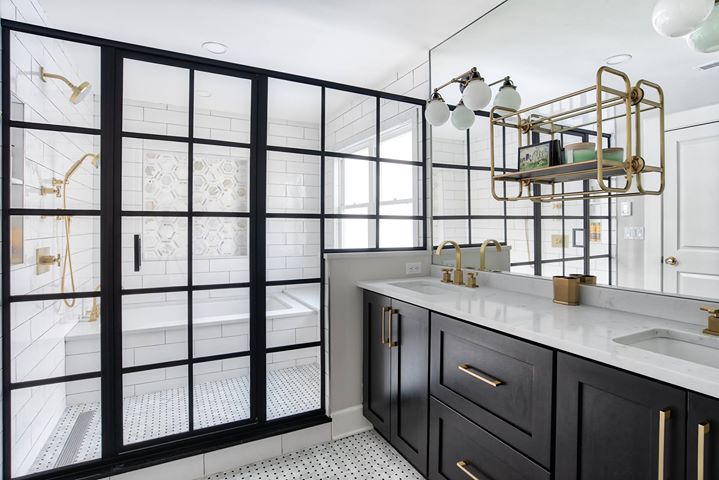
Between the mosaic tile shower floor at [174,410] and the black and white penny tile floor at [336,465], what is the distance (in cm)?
25

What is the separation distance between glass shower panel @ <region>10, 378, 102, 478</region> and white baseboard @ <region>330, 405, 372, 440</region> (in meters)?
1.24

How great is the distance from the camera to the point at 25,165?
66.1 inches

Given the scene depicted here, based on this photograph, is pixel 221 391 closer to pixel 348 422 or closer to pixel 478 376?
pixel 348 422

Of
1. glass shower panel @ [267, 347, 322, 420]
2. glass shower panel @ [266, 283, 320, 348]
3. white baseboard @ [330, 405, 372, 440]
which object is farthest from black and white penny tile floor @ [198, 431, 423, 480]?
glass shower panel @ [266, 283, 320, 348]

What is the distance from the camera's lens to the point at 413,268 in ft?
8.31

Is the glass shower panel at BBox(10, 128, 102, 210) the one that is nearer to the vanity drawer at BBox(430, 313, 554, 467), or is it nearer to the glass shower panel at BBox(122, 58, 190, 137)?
the glass shower panel at BBox(122, 58, 190, 137)

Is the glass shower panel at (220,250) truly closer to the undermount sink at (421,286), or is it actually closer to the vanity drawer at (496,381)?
the undermount sink at (421,286)

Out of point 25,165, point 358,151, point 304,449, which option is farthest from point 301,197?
point 304,449

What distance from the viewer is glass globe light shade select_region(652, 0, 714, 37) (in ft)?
3.32

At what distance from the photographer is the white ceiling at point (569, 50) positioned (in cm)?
131

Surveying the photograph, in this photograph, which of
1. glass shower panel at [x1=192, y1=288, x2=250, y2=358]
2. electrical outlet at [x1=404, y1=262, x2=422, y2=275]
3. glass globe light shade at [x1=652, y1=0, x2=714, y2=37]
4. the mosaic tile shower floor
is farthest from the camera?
electrical outlet at [x1=404, y1=262, x2=422, y2=275]

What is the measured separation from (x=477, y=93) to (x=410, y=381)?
1563 millimetres

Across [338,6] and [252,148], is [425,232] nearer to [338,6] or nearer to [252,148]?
[252,148]

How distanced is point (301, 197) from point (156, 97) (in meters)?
0.94
